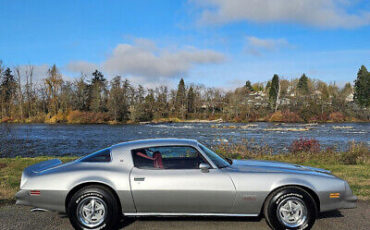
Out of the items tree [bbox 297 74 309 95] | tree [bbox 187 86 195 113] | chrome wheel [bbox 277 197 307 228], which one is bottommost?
chrome wheel [bbox 277 197 307 228]

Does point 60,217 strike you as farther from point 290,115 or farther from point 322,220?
point 290,115

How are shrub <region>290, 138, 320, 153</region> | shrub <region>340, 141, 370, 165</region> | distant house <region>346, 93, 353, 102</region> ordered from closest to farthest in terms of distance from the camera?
shrub <region>340, 141, 370, 165</region>
shrub <region>290, 138, 320, 153</region>
distant house <region>346, 93, 353, 102</region>

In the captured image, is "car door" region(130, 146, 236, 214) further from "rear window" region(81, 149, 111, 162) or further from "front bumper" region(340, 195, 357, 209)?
"front bumper" region(340, 195, 357, 209)

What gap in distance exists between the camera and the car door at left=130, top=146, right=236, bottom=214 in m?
4.33

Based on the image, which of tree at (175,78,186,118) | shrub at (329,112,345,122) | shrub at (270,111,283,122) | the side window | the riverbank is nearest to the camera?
the side window

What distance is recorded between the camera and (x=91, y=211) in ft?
14.3

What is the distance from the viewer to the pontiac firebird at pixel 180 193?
4.30 m

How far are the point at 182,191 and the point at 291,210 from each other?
5.32ft

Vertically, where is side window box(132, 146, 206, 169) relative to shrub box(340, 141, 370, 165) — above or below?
above

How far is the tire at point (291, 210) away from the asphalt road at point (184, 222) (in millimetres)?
305

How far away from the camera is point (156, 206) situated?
438 cm

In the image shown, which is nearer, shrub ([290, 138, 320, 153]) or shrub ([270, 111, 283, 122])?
shrub ([290, 138, 320, 153])

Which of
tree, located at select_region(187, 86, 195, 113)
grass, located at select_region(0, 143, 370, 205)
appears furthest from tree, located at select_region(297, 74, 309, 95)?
grass, located at select_region(0, 143, 370, 205)

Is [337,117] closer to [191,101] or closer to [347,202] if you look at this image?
[191,101]
